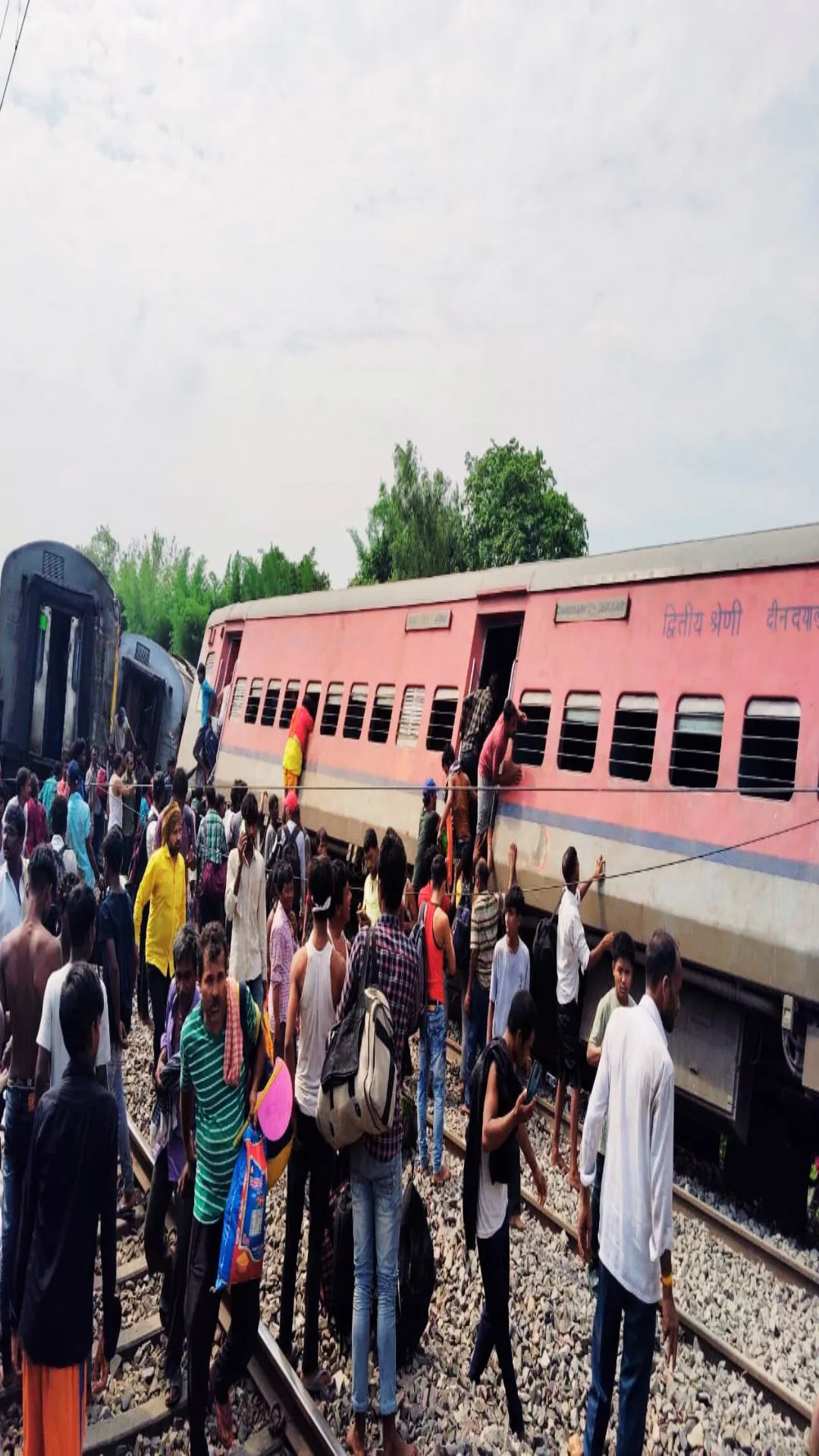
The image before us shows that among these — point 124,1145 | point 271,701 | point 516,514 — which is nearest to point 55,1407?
point 124,1145

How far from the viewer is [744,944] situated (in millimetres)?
6750

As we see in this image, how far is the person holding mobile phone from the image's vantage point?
4219mm

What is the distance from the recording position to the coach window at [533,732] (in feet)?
29.7

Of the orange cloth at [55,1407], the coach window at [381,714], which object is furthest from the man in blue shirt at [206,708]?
the orange cloth at [55,1407]

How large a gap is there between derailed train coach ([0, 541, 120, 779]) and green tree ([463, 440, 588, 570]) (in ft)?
83.5

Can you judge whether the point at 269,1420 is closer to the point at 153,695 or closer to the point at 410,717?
the point at 410,717

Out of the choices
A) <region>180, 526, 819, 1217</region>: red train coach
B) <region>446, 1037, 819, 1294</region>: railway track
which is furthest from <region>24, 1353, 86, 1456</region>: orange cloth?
<region>180, 526, 819, 1217</region>: red train coach

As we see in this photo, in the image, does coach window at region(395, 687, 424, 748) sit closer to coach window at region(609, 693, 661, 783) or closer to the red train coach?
the red train coach

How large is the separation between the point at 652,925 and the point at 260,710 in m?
9.74

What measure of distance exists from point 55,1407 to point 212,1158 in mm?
965

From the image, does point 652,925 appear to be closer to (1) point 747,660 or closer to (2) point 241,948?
(1) point 747,660

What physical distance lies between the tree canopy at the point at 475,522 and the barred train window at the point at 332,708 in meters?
27.1

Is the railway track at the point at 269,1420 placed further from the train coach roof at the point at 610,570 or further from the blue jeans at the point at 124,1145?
the train coach roof at the point at 610,570

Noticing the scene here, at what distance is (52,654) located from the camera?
671 inches
